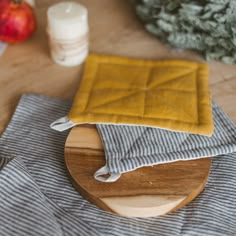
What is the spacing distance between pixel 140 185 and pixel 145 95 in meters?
0.16

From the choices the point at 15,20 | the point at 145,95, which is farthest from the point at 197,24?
the point at 15,20

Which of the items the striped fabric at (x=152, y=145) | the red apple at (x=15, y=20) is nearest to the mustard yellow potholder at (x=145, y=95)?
the striped fabric at (x=152, y=145)

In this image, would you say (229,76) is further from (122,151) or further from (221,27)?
(122,151)

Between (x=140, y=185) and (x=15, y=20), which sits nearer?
(x=140, y=185)

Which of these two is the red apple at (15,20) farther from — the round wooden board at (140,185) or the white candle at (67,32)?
the round wooden board at (140,185)

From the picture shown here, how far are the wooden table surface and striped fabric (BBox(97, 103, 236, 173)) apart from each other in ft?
0.31

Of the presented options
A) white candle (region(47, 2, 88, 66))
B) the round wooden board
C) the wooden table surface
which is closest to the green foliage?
the wooden table surface

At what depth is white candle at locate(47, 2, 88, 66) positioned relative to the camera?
76 centimetres

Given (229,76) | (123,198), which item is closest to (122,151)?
(123,198)

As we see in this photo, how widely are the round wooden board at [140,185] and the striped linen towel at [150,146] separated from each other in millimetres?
10

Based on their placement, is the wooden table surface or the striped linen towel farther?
the wooden table surface

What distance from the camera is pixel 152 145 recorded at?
2.08 feet

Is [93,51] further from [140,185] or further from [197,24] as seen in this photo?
A: [140,185]

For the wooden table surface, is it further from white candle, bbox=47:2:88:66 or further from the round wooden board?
the round wooden board
